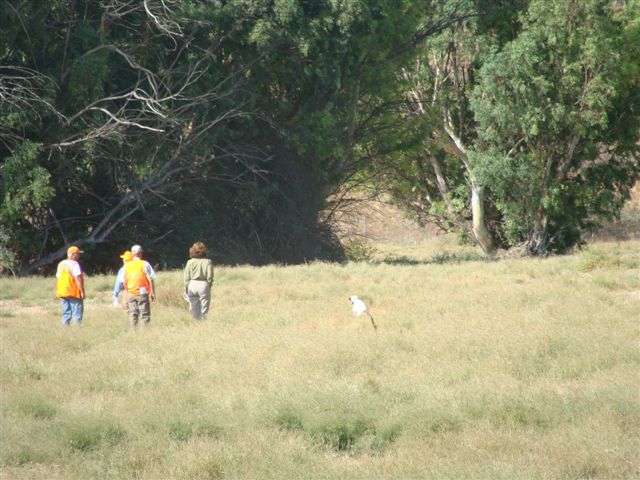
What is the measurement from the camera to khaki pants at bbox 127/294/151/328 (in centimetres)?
1616

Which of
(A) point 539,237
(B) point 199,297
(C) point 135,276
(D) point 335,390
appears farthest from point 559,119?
(D) point 335,390

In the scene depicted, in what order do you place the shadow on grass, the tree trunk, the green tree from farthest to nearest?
the tree trunk
the green tree
the shadow on grass

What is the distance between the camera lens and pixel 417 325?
15.7 meters

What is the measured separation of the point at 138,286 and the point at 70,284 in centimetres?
131

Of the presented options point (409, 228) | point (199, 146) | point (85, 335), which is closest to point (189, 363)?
point (85, 335)

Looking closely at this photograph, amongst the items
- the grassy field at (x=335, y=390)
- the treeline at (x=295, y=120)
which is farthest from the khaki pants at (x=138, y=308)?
the treeline at (x=295, y=120)

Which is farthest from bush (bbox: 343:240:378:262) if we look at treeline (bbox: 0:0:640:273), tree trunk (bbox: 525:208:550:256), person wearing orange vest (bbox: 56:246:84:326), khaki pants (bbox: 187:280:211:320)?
person wearing orange vest (bbox: 56:246:84:326)

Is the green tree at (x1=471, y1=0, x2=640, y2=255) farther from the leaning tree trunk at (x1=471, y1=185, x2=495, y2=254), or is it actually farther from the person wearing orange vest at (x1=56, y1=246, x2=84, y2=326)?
the person wearing orange vest at (x1=56, y1=246, x2=84, y2=326)

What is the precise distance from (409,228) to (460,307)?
166 feet

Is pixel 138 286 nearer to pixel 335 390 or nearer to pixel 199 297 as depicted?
pixel 199 297

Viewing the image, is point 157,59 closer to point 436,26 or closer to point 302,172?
point 302,172

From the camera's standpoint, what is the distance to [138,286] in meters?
15.9

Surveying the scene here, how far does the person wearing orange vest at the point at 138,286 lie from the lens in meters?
15.7

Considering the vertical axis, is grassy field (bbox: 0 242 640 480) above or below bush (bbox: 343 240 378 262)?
below
